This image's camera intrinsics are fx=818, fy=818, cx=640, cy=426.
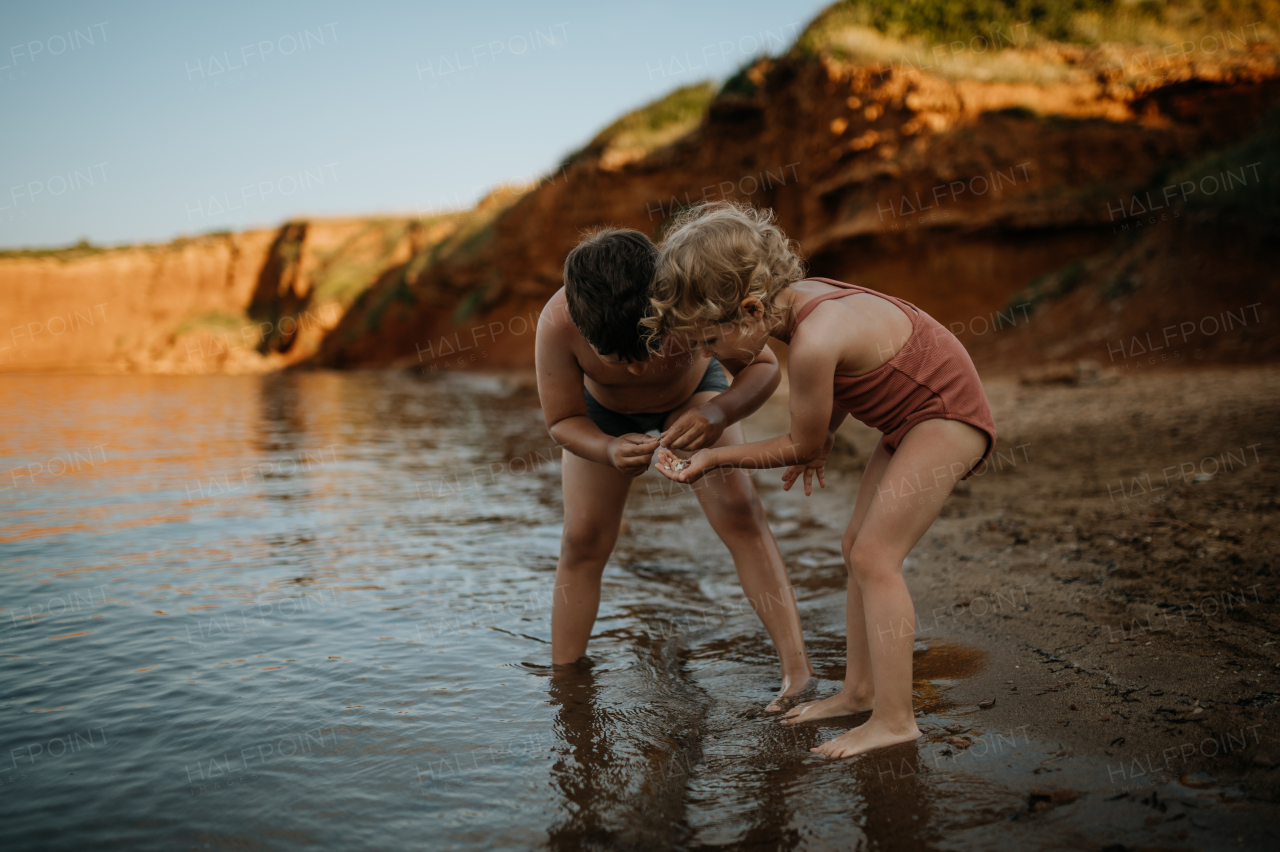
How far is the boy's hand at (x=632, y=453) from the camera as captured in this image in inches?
97.5

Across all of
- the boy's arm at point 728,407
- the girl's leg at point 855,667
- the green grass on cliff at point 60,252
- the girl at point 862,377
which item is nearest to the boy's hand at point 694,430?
the boy's arm at point 728,407

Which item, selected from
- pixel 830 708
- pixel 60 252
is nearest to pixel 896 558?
pixel 830 708

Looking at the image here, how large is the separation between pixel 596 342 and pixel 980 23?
17.4 meters

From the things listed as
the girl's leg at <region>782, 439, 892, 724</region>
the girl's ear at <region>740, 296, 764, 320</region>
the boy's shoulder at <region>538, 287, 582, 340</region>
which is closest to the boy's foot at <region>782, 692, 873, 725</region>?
the girl's leg at <region>782, 439, 892, 724</region>

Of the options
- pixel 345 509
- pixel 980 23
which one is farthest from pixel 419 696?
pixel 980 23

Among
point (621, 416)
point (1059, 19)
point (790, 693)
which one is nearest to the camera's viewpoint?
point (790, 693)

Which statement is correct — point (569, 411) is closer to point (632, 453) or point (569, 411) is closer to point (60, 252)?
point (632, 453)

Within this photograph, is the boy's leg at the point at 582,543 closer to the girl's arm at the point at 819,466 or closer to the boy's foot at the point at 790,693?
the girl's arm at the point at 819,466

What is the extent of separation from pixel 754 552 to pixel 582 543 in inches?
23.7

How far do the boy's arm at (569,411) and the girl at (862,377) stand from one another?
0.27 metres

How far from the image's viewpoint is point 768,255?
2229 millimetres

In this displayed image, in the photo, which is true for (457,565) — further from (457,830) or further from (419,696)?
(457,830)

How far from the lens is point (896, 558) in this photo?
7.32 ft

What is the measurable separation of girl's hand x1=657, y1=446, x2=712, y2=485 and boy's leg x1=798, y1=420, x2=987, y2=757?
49 centimetres
